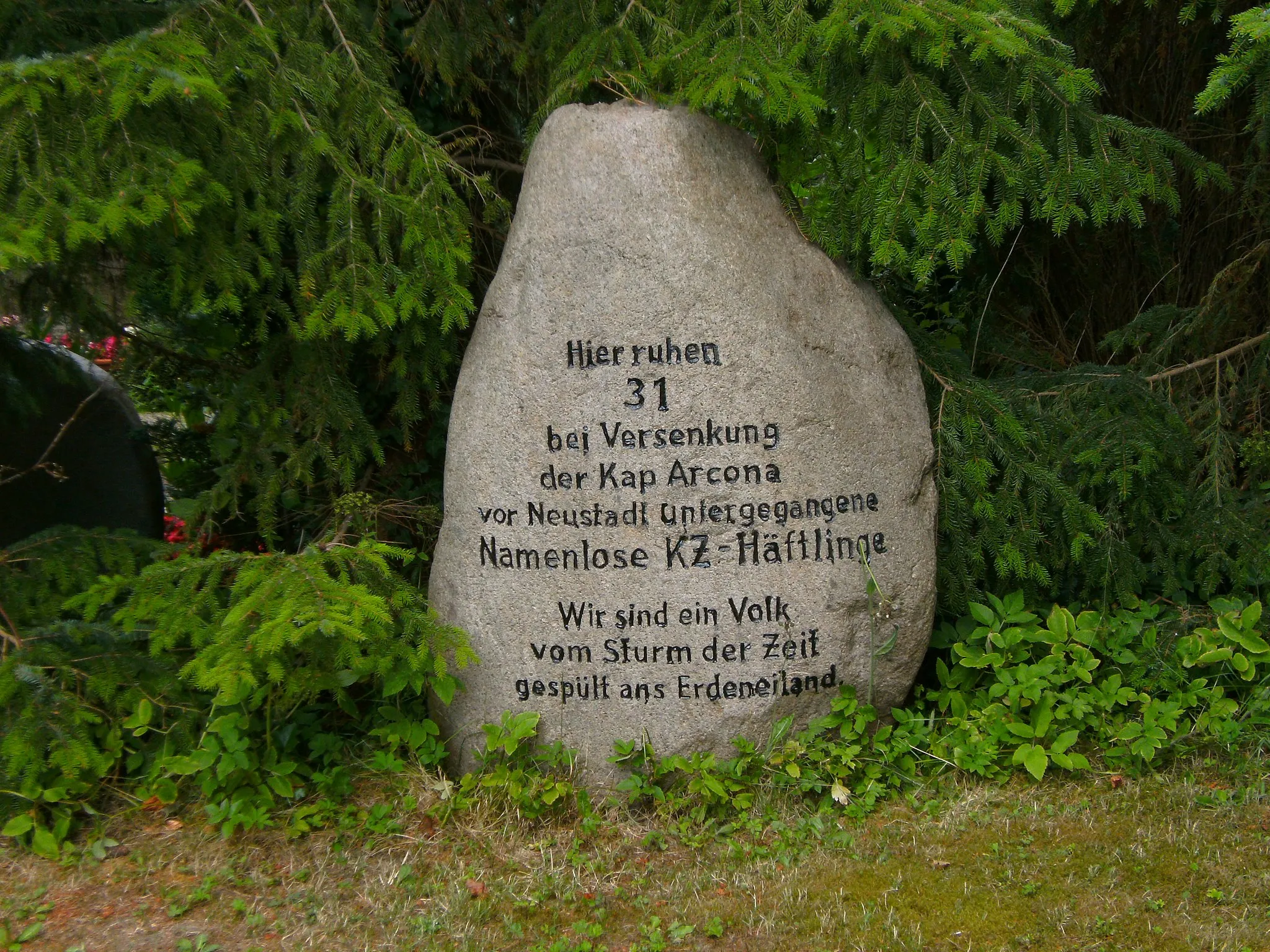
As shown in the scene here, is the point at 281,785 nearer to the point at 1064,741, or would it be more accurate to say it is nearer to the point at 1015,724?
the point at 1015,724

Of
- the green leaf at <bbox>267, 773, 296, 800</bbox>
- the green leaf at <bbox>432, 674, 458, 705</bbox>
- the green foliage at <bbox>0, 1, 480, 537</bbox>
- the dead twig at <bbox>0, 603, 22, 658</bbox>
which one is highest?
the green foliage at <bbox>0, 1, 480, 537</bbox>

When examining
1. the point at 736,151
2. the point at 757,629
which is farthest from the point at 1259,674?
the point at 736,151

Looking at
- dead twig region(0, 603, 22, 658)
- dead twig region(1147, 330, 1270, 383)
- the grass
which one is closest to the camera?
the grass

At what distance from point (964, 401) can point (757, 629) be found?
1.25 metres

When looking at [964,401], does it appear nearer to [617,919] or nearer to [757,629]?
[757,629]

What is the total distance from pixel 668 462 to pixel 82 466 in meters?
3.04

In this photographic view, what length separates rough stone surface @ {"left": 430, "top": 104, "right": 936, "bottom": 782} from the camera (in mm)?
3650

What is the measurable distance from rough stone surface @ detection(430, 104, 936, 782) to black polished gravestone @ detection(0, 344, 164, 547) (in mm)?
2212

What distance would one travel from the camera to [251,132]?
11.7 feet

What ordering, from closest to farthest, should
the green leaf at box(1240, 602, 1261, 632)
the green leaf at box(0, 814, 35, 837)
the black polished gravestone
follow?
1. the green leaf at box(0, 814, 35, 837)
2. the green leaf at box(1240, 602, 1261, 632)
3. the black polished gravestone

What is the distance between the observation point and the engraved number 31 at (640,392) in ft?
12.0

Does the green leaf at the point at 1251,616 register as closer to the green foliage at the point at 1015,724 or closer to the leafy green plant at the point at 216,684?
the green foliage at the point at 1015,724

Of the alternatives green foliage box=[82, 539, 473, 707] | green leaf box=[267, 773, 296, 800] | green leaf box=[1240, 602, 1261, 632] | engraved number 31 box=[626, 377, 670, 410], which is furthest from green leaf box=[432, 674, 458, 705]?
green leaf box=[1240, 602, 1261, 632]

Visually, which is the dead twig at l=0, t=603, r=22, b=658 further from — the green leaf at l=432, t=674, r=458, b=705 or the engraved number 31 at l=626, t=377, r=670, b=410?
the engraved number 31 at l=626, t=377, r=670, b=410
